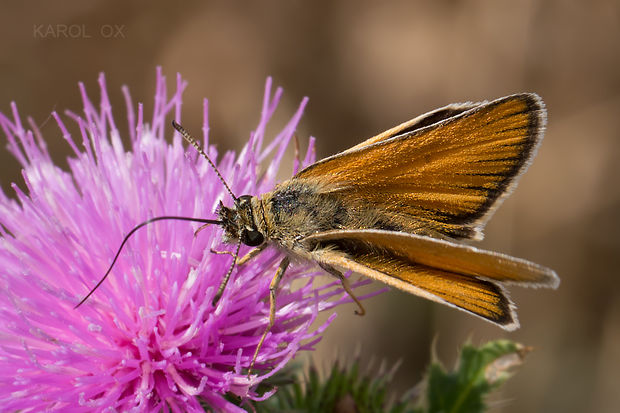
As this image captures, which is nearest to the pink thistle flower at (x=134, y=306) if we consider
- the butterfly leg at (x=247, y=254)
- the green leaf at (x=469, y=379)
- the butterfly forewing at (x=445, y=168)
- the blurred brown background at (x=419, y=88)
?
the butterfly leg at (x=247, y=254)

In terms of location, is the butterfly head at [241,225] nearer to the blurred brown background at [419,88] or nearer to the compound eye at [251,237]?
the compound eye at [251,237]

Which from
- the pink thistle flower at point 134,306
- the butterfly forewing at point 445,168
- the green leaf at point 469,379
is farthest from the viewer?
the green leaf at point 469,379

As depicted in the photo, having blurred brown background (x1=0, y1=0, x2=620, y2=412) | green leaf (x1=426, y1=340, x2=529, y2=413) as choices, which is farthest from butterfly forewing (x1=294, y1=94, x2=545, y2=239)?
blurred brown background (x1=0, y1=0, x2=620, y2=412)

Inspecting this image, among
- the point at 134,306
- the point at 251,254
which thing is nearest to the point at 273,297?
the point at 251,254

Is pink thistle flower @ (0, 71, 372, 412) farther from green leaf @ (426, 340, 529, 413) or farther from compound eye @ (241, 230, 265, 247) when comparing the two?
green leaf @ (426, 340, 529, 413)

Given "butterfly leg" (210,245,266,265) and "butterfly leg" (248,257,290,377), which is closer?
"butterfly leg" (248,257,290,377)
